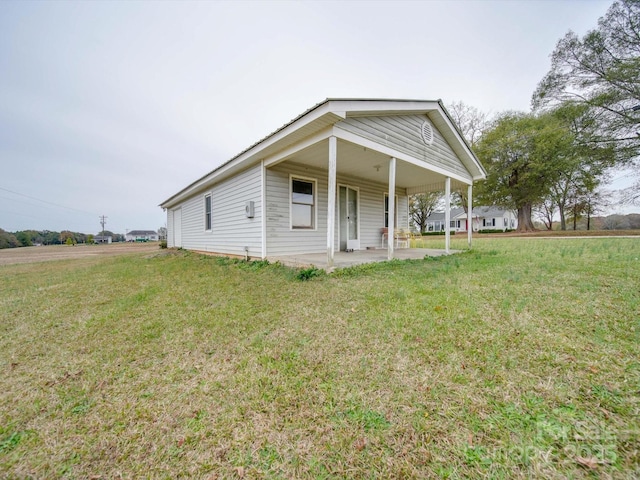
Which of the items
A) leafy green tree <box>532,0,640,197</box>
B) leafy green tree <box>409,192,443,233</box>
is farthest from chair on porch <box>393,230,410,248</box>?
leafy green tree <box>409,192,443,233</box>

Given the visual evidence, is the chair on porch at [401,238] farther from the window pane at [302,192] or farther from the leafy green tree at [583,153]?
the leafy green tree at [583,153]

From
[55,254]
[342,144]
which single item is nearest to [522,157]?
[342,144]

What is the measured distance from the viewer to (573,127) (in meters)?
17.6

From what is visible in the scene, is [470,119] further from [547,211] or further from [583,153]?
[547,211]

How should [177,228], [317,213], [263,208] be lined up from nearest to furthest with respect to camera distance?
[263,208]
[317,213]
[177,228]

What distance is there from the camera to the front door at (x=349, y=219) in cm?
805

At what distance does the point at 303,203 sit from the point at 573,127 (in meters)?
22.9

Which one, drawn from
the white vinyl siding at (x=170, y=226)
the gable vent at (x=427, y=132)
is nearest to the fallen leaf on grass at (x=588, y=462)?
the gable vent at (x=427, y=132)

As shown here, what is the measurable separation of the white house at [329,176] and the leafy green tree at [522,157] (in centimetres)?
1435

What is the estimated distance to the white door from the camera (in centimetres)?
1328

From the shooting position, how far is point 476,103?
2219cm

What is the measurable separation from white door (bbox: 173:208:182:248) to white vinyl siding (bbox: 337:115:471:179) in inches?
457

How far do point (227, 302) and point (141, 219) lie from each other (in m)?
71.8

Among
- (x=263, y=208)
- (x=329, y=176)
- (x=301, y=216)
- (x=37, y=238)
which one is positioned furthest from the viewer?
(x=37, y=238)
